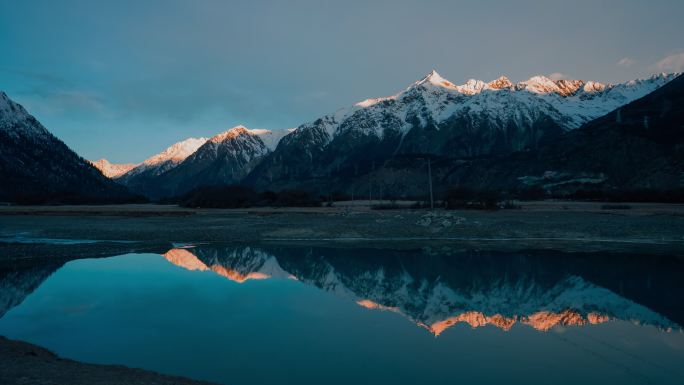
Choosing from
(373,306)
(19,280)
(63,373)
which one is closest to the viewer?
(63,373)

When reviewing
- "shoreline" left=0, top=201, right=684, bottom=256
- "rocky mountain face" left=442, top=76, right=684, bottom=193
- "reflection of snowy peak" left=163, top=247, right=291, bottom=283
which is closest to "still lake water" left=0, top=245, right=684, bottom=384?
"reflection of snowy peak" left=163, top=247, right=291, bottom=283

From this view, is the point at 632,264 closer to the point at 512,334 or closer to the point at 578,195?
the point at 512,334

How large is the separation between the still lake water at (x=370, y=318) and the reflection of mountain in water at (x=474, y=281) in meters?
0.12

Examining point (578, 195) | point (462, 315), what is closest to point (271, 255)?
point (462, 315)

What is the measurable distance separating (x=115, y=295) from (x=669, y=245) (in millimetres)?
33081

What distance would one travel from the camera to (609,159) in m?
108

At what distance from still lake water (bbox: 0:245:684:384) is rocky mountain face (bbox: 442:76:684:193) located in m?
73.2

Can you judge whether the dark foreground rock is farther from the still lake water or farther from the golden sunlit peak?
the golden sunlit peak

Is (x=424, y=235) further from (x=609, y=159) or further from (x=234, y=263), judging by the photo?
(x=609, y=159)

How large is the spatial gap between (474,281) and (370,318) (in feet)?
26.4

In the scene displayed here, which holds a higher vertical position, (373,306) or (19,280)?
(19,280)

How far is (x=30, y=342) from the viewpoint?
12.9 metres

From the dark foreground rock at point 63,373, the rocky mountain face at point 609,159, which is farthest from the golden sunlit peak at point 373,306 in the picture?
the rocky mountain face at point 609,159

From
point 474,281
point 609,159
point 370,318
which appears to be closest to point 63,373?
point 370,318
